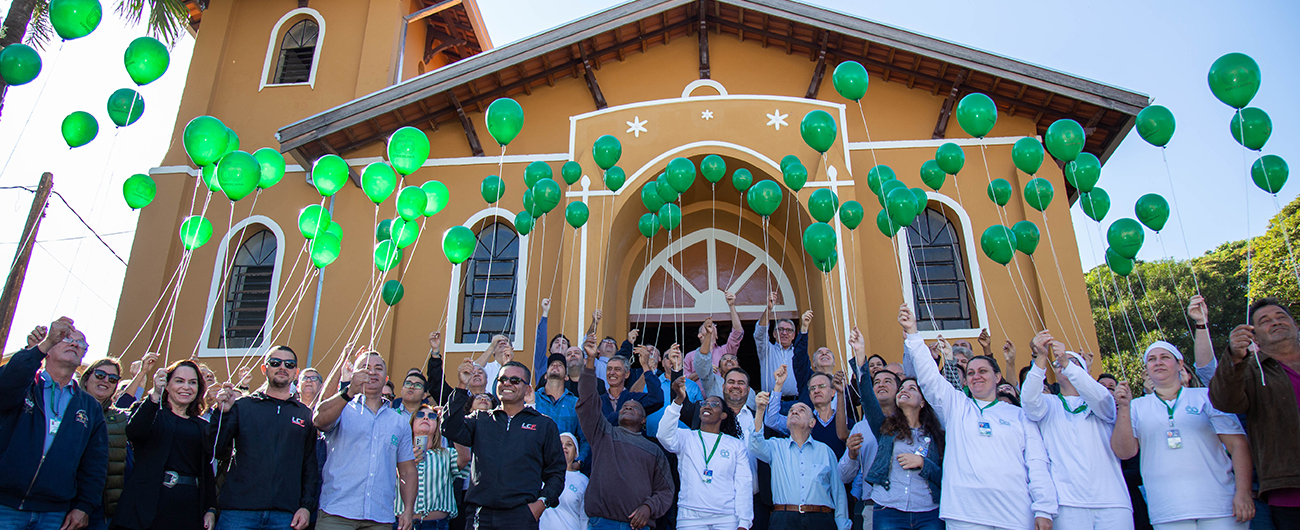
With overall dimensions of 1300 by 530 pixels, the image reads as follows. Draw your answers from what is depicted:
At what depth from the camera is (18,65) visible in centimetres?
645

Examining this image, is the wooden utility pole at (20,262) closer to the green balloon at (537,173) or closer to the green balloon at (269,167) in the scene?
the green balloon at (269,167)

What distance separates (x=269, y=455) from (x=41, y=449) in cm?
112

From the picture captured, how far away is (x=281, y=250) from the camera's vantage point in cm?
1106

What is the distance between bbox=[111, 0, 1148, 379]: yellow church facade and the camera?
984 centimetres

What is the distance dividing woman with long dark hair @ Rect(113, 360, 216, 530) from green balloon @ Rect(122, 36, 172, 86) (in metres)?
3.59

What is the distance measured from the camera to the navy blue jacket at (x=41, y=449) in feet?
13.3

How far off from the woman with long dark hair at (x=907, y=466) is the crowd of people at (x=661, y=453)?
0.01 meters

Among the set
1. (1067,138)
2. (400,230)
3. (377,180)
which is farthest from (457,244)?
(1067,138)

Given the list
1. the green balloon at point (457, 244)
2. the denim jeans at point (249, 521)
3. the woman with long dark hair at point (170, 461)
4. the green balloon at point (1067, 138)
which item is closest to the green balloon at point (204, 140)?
the green balloon at point (457, 244)

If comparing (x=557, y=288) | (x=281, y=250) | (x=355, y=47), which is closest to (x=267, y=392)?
(x=557, y=288)

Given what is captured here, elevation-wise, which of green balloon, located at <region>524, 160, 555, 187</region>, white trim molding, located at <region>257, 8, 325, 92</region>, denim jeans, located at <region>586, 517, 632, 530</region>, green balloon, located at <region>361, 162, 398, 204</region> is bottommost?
denim jeans, located at <region>586, 517, 632, 530</region>

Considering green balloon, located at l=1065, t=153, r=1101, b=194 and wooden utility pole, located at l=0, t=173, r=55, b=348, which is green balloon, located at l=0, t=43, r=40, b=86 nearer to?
wooden utility pole, located at l=0, t=173, r=55, b=348

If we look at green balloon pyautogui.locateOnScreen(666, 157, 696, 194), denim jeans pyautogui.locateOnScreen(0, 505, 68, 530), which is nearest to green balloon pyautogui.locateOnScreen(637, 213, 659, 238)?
green balloon pyautogui.locateOnScreen(666, 157, 696, 194)

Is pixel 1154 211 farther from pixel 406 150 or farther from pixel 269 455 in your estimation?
pixel 269 455
